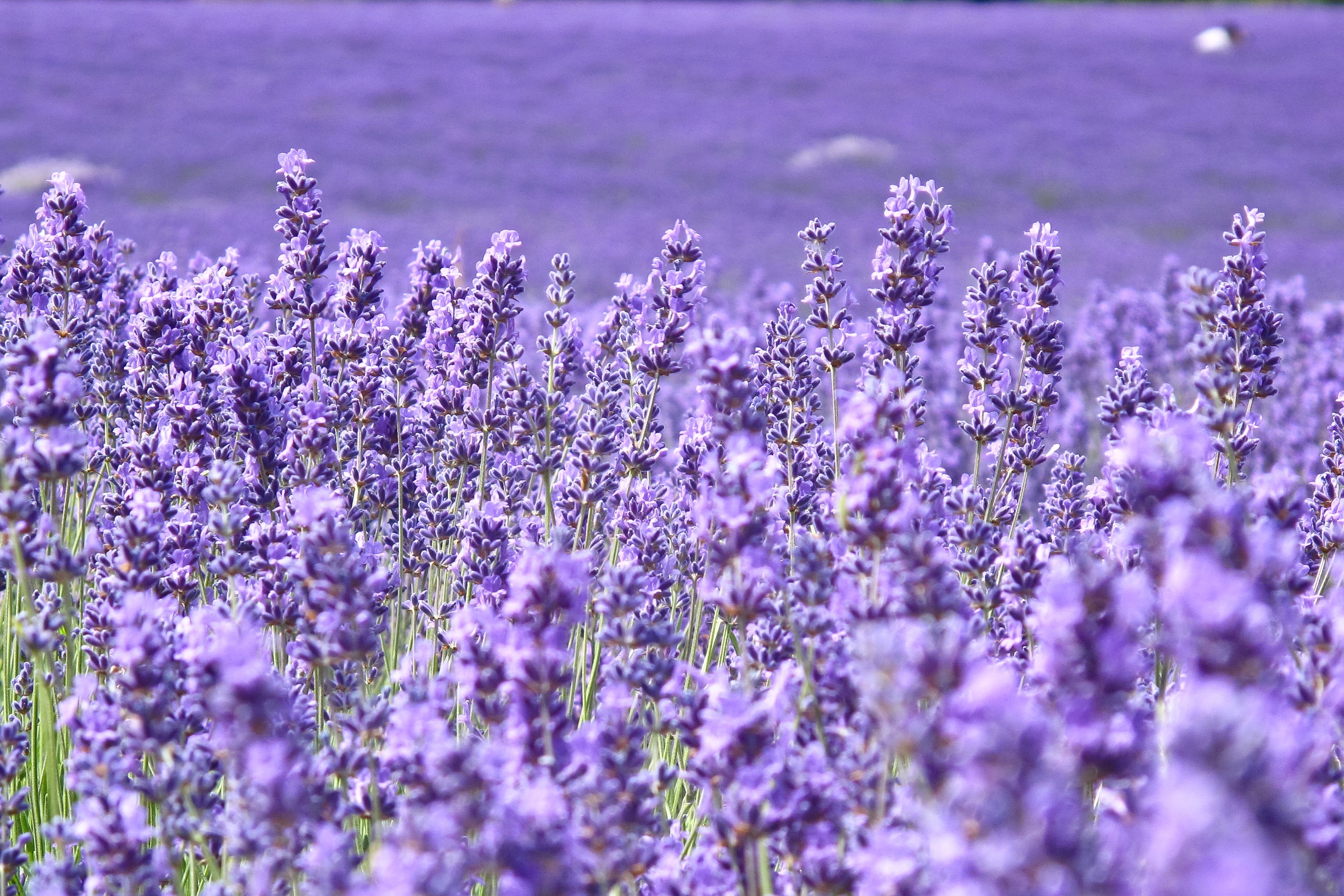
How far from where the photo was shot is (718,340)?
72.9 inches

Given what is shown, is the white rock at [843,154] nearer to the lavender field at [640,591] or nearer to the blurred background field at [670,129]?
the blurred background field at [670,129]

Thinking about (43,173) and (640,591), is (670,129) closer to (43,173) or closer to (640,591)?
(43,173)

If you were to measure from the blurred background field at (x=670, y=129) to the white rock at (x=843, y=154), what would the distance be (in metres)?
0.05

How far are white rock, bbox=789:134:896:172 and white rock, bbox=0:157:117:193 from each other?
32.2 ft

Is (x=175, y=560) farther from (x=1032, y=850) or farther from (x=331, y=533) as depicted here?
(x=1032, y=850)

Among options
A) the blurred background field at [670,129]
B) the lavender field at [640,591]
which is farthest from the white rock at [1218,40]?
the lavender field at [640,591]

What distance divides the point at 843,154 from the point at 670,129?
319 cm

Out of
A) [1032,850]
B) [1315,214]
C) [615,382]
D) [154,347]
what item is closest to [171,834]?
[1032,850]

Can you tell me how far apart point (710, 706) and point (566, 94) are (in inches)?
871

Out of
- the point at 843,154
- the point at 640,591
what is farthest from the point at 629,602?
the point at 843,154

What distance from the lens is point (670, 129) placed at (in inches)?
807

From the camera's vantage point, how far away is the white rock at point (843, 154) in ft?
61.3

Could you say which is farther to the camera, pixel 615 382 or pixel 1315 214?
pixel 1315 214

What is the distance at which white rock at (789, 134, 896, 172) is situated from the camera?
61.3 feet
